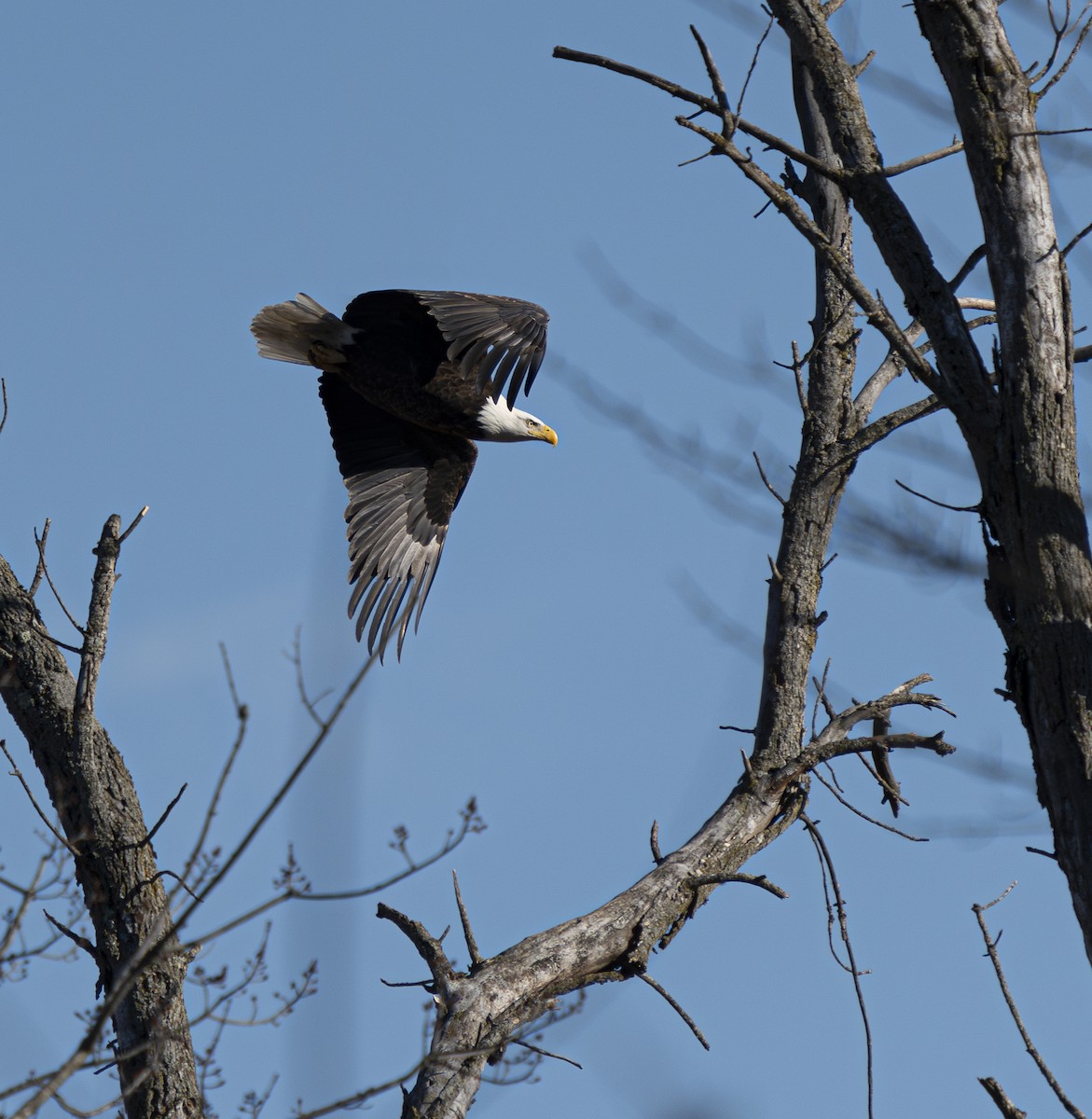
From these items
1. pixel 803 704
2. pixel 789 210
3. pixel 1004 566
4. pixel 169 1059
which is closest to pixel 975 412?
pixel 1004 566

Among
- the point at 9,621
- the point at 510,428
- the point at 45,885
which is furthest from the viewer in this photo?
the point at 510,428

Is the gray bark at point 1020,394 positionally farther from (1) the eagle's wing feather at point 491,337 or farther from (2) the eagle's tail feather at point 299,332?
(2) the eagle's tail feather at point 299,332

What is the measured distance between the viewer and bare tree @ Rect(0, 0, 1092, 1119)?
2.19 m

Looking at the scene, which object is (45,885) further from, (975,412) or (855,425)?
(855,425)

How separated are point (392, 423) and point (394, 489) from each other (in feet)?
1.03

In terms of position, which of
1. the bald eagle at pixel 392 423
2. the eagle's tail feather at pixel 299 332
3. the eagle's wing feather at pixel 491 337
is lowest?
the eagle's wing feather at pixel 491 337

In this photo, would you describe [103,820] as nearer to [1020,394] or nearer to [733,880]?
[733,880]

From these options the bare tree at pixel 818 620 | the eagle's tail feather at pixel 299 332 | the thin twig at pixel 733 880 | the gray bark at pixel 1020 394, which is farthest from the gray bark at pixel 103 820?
the eagle's tail feather at pixel 299 332

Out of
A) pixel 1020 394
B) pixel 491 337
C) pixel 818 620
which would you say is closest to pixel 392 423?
pixel 491 337

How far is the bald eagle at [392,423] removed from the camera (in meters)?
6.07

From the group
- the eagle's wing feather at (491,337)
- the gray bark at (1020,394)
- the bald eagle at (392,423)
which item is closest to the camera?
the gray bark at (1020,394)

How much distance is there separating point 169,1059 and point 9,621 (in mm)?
1191

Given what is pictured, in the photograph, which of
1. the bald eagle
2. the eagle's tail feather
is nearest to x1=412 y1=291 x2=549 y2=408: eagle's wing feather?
the bald eagle

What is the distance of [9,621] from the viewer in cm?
375
